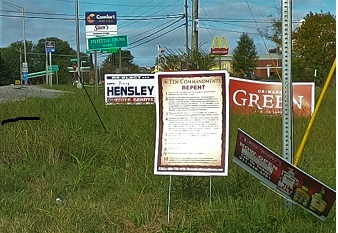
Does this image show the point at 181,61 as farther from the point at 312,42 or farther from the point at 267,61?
the point at 312,42

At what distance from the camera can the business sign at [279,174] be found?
13.9 ft

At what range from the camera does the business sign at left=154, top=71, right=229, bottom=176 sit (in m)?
4.55

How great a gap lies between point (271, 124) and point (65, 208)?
5.86 m

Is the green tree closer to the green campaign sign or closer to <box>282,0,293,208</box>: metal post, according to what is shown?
the green campaign sign

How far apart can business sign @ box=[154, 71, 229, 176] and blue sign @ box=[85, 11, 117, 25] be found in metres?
16.7

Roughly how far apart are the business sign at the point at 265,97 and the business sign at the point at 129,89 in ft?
11.9

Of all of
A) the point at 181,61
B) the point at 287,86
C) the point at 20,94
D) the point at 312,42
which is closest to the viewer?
the point at 287,86

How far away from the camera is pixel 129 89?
1645 cm

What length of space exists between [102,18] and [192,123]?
1713cm

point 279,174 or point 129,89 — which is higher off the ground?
point 129,89

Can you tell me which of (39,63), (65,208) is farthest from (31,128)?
(39,63)

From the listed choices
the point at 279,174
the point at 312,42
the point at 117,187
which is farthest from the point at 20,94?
the point at 312,42

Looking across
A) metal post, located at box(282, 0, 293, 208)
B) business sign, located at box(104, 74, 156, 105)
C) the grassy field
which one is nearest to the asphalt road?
business sign, located at box(104, 74, 156, 105)

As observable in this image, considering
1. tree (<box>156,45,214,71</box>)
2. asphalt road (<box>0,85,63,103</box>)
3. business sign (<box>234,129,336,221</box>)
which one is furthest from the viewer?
asphalt road (<box>0,85,63,103</box>)
